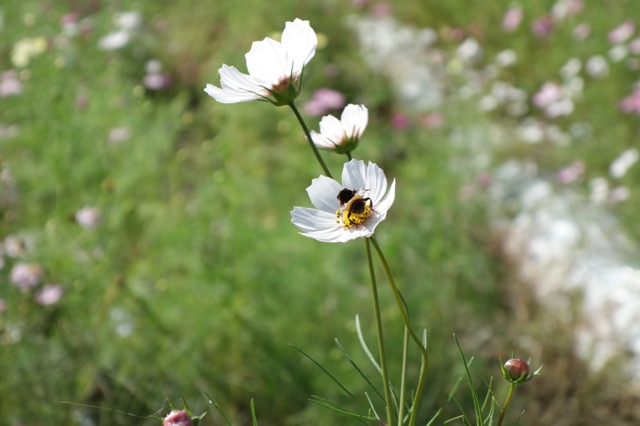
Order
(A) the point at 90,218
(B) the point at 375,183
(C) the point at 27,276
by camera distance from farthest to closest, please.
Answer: (A) the point at 90,218 < (C) the point at 27,276 < (B) the point at 375,183

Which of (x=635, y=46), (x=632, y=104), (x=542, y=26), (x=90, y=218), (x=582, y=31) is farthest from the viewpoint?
(x=542, y=26)

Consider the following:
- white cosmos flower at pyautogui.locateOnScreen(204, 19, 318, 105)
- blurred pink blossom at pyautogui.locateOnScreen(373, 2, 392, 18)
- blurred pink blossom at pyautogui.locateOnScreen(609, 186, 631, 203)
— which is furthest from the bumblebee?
blurred pink blossom at pyautogui.locateOnScreen(373, 2, 392, 18)

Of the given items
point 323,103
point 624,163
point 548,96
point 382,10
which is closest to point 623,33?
point 548,96

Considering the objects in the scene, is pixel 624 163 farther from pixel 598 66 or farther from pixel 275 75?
pixel 275 75

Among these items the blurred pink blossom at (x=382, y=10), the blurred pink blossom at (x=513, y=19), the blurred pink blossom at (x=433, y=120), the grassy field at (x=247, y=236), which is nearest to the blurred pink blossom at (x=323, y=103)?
the grassy field at (x=247, y=236)

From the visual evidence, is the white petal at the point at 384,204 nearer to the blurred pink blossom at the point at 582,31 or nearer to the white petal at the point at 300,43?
the white petal at the point at 300,43
